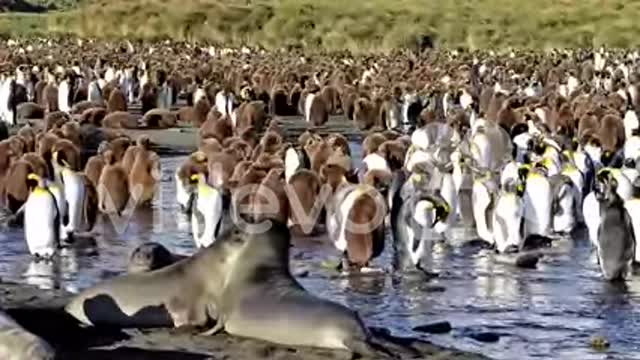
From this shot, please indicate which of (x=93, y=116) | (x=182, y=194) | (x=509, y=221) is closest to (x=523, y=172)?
(x=509, y=221)

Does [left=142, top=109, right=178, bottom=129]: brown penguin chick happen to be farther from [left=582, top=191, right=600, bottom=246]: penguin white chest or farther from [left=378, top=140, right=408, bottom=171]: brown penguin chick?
[left=582, top=191, right=600, bottom=246]: penguin white chest

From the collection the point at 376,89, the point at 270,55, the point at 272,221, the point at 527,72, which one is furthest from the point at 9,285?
the point at 270,55

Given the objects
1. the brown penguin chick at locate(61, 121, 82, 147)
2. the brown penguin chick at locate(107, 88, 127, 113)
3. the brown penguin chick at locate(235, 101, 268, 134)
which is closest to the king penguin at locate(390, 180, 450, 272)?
the brown penguin chick at locate(61, 121, 82, 147)

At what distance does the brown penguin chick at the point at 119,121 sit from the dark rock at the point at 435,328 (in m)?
15.3

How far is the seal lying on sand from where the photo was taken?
6242 millimetres

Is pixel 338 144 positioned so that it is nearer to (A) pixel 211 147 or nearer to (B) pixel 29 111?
(A) pixel 211 147

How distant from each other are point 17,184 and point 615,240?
622 cm

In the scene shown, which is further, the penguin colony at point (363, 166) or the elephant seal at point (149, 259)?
the penguin colony at point (363, 166)

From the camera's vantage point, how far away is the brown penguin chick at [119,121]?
23.8 m

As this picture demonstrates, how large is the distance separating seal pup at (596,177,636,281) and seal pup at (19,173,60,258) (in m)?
4.46

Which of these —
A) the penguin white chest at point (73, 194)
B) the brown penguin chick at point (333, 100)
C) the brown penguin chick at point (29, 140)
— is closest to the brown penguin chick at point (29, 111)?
the brown penguin chick at point (333, 100)

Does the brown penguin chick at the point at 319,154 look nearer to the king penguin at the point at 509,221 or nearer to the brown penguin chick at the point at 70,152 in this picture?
the brown penguin chick at the point at 70,152

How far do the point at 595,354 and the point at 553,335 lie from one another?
540mm

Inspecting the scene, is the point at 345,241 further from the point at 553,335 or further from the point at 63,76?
the point at 63,76
